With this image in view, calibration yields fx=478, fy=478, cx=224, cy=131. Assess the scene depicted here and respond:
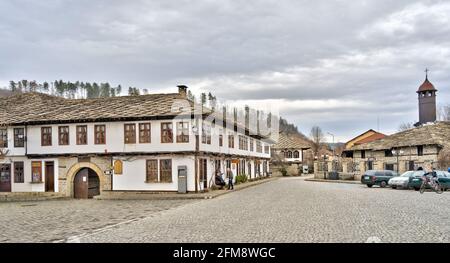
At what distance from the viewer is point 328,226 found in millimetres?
13648

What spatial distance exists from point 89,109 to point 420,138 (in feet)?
106

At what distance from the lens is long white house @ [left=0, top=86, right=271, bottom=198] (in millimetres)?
30875

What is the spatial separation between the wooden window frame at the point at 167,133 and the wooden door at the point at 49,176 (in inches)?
344

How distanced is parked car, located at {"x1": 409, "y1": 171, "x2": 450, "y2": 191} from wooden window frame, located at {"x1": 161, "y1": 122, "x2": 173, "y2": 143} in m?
16.8

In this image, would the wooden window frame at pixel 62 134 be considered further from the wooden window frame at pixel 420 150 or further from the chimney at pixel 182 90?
the wooden window frame at pixel 420 150

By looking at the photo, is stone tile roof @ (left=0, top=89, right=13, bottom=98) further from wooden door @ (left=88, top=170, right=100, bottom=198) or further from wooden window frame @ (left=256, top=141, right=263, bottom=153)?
wooden door @ (left=88, top=170, right=100, bottom=198)

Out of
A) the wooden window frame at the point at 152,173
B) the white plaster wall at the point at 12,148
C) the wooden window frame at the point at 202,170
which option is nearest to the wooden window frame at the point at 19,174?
the white plaster wall at the point at 12,148

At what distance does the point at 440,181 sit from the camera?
31.4m

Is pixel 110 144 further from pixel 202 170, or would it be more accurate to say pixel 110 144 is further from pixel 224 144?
pixel 224 144

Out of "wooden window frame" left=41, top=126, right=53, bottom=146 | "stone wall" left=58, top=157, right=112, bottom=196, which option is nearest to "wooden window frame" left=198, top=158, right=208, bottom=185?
"stone wall" left=58, top=157, right=112, bottom=196

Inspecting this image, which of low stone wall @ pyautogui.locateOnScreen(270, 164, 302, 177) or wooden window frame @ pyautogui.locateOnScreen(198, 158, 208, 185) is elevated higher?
wooden window frame @ pyautogui.locateOnScreen(198, 158, 208, 185)

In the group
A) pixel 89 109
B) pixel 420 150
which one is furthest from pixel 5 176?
pixel 420 150

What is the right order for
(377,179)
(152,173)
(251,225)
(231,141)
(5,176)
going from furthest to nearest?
(231,141), (377,179), (5,176), (152,173), (251,225)
